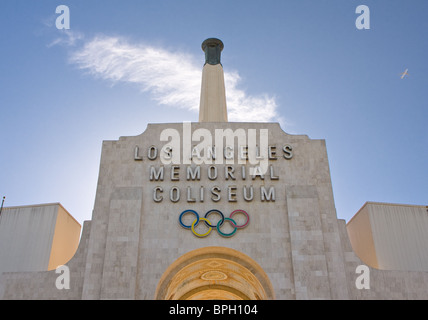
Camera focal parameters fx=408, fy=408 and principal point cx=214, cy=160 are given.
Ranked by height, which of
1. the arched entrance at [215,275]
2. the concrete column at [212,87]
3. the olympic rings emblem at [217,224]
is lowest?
the arched entrance at [215,275]

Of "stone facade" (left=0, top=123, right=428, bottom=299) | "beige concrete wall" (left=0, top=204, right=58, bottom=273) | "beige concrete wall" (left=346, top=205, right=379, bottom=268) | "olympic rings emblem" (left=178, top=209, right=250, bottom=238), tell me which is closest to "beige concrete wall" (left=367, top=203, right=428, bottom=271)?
"beige concrete wall" (left=346, top=205, right=379, bottom=268)

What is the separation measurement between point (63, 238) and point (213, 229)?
11425 millimetres

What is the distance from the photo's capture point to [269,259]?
77.9 ft

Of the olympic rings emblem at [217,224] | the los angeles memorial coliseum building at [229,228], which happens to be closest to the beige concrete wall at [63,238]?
the los angeles memorial coliseum building at [229,228]

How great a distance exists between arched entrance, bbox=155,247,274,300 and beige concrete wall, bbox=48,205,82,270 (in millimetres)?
8258

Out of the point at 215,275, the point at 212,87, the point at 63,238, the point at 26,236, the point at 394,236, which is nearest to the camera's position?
the point at 394,236

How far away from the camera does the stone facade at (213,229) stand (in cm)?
2320

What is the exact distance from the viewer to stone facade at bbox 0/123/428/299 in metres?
23.2

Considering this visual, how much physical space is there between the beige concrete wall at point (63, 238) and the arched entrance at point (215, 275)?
325 inches

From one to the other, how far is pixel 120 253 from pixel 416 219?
1953cm

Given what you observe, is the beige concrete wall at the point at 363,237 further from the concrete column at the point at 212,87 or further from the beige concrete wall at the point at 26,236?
the beige concrete wall at the point at 26,236

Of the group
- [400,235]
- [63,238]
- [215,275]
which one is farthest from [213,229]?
[400,235]

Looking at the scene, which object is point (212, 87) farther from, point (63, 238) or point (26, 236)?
point (26, 236)

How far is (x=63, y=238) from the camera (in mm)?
28719
